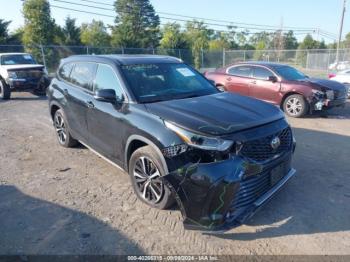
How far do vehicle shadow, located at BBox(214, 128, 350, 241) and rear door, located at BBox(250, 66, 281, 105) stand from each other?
3.78m

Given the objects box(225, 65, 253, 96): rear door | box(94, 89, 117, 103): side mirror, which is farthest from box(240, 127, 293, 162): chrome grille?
box(225, 65, 253, 96): rear door

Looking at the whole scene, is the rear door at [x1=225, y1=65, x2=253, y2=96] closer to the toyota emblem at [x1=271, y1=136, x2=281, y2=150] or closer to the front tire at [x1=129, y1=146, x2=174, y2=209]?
the toyota emblem at [x1=271, y1=136, x2=281, y2=150]

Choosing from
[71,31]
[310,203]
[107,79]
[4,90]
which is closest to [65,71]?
[107,79]

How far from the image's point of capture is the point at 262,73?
31.8 ft

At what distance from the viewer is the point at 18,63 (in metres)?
13.1

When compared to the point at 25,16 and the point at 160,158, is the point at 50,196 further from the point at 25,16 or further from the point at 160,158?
the point at 25,16

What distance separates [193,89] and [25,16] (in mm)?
31082

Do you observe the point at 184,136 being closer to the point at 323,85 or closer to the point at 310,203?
the point at 310,203

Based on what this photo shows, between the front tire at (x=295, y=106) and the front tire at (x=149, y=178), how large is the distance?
6494mm

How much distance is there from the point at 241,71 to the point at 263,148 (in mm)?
7140

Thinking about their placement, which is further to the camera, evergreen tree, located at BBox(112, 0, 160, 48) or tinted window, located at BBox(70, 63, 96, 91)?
evergreen tree, located at BBox(112, 0, 160, 48)

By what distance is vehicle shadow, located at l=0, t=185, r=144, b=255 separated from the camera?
3166 millimetres

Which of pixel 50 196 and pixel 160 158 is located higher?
pixel 160 158

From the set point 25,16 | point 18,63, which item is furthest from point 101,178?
point 25,16
